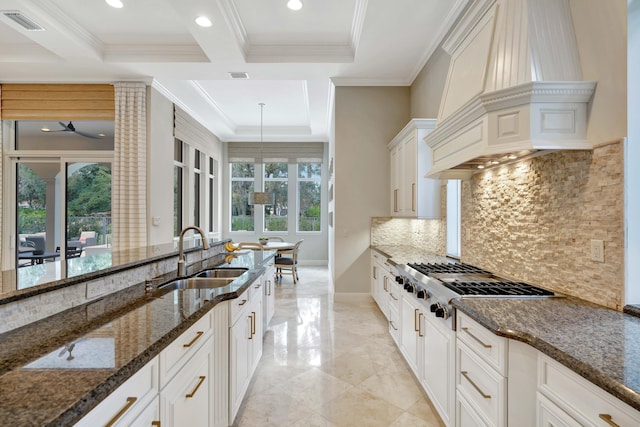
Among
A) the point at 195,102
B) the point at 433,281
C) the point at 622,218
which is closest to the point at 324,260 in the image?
the point at 195,102

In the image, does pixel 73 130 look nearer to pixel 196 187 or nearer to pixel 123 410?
pixel 196 187

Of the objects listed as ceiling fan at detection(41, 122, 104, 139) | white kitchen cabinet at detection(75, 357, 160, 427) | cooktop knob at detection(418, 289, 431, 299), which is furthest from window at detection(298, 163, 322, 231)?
white kitchen cabinet at detection(75, 357, 160, 427)

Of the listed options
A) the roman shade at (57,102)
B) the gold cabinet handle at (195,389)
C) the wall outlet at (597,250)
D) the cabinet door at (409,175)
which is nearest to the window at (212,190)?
the roman shade at (57,102)

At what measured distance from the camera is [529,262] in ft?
6.89

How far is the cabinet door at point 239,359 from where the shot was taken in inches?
74.7

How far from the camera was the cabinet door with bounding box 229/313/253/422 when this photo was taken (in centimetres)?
190

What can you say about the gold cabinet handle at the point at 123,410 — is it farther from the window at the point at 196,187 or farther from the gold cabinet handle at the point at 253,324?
the window at the point at 196,187

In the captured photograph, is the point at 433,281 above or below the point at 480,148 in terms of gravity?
below

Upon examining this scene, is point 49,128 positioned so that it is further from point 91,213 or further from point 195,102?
point 195,102

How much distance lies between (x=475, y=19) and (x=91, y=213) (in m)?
5.50

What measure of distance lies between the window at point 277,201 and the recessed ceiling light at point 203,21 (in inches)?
215

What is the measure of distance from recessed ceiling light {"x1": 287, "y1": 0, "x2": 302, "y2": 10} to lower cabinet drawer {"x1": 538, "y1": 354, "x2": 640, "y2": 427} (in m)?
3.60

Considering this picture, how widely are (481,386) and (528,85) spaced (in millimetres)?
1487

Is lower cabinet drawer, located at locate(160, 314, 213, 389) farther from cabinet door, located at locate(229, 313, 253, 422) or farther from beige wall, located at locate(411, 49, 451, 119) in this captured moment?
beige wall, located at locate(411, 49, 451, 119)
